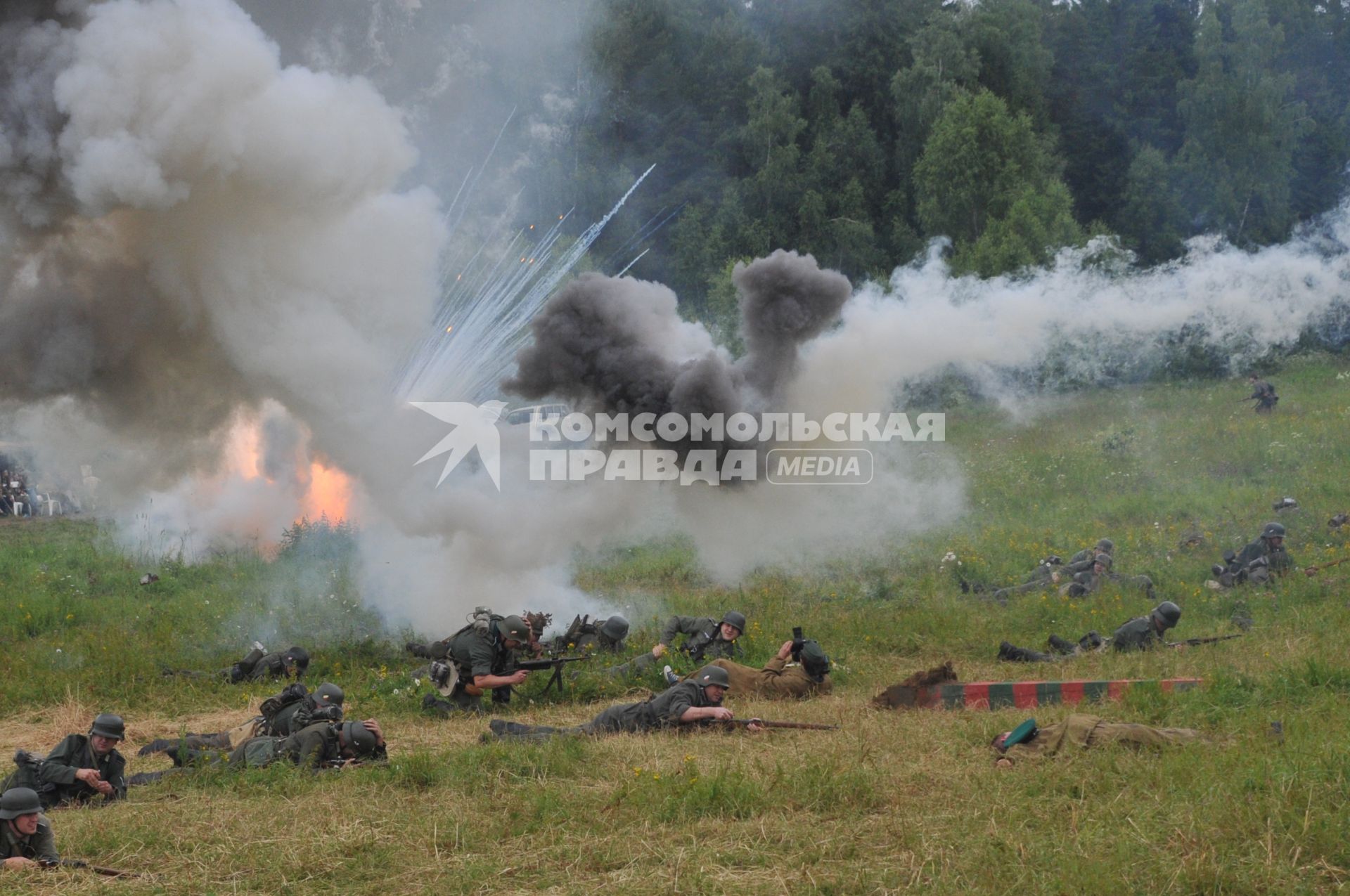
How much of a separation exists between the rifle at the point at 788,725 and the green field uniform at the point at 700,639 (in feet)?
9.37

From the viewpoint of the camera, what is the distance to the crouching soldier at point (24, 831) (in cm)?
815

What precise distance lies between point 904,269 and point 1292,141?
16.7 meters

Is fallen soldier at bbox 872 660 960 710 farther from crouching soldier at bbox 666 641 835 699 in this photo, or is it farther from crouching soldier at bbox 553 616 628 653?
crouching soldier at bbox 553 616 628 653

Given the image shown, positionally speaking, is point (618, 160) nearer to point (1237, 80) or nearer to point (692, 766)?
point (1237, 80)

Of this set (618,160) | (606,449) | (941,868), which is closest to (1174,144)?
(618,160)

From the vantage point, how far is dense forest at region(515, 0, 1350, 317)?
111 ft

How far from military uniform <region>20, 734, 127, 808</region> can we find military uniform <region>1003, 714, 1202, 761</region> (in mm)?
6632

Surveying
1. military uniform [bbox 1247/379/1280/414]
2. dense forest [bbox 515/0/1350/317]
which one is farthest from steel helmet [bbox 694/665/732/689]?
dense forest [bbox 515/0/1350/317]

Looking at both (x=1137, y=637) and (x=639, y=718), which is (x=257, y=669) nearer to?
(x=639, y=718)

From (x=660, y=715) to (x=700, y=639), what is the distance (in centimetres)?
288

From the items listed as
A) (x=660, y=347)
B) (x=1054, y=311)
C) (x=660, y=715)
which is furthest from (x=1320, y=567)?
(x=660, y=715)

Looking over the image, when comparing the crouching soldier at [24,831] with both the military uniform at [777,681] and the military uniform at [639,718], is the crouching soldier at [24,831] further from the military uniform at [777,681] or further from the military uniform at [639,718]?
the military uniform at [777,681]

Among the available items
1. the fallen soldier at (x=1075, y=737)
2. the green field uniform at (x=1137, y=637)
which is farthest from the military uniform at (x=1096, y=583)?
the fallen soldier at (x=1075, y=737)

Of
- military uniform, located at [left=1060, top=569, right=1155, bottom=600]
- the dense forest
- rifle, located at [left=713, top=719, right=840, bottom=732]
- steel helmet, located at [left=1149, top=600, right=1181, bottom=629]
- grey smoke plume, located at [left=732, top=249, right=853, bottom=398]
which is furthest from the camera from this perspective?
the dense forest
